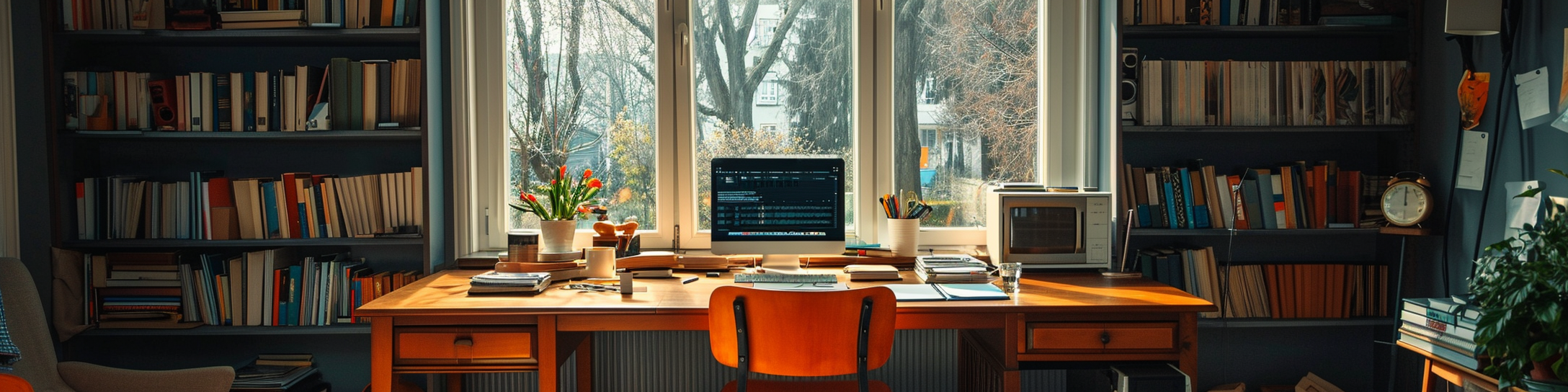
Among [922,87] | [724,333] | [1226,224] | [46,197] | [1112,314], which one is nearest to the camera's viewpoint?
[724,333]

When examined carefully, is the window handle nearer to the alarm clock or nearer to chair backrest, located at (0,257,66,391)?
chair backrest, located at (0,257,66,391)

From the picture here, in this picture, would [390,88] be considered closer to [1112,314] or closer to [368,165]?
[368,165]

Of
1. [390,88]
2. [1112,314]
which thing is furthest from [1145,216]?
[390,88]

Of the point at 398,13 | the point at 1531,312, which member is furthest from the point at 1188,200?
the point at 398,13

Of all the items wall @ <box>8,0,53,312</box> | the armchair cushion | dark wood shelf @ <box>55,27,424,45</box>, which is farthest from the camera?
dark wood shelf @ <box>55,27,424,45</box>

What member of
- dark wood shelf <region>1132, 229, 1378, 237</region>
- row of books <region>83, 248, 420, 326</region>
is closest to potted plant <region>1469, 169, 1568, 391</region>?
dark wood shelf <region>1132, 229, 1378, 237</region>

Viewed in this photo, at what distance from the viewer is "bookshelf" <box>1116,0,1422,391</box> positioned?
111 inches

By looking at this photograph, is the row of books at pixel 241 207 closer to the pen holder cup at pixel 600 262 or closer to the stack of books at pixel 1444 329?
the pen holder cup at pixel 600 262

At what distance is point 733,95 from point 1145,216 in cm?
146

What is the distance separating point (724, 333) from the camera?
80.9 inches

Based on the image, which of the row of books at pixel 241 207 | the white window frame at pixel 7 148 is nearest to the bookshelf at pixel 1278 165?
the row of books at pixel 241 207

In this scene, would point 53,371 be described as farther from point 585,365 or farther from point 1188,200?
point 1188,200

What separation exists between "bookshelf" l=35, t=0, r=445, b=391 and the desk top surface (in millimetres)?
555

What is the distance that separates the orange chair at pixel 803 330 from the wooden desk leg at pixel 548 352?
43cm
